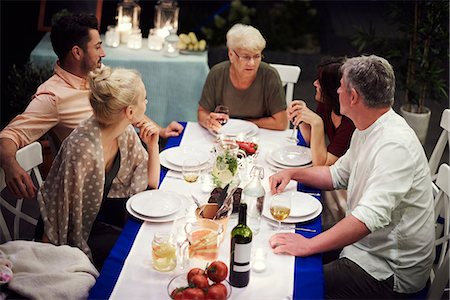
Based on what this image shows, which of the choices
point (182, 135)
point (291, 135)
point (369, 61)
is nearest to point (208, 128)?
point (182, 135)

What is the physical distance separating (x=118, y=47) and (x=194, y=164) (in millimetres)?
2376

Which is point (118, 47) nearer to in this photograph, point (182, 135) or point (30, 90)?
point (30, 90)

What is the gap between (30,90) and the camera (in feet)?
14.7

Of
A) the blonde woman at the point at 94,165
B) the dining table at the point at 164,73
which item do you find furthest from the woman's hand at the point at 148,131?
the dining table at the point at 164,73

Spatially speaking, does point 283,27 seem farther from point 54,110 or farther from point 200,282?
point 200,282

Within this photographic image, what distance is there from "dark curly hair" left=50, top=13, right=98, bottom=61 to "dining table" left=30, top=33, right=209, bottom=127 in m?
1.42

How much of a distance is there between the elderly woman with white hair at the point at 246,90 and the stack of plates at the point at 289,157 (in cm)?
39

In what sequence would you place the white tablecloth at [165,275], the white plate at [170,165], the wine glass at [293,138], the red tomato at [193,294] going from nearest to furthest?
the red tomato at [193,294], the white tablecloth at [165,275], the white plate at [170,165], the wine glass at [293,138]

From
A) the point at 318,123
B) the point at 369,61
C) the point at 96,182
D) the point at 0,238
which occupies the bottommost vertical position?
the point at 0,238

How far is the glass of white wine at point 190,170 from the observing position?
258cm

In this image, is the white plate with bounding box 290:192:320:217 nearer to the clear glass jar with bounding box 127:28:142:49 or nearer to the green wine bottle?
the green wine bottle

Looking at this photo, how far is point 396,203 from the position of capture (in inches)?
87.0

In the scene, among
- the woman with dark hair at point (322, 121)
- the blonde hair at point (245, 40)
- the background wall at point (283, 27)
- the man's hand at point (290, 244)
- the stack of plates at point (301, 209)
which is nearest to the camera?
the man's hand at point (290, 244)

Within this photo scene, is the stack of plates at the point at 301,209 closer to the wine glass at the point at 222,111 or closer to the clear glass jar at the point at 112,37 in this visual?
the wine glass at the point at 222,111
